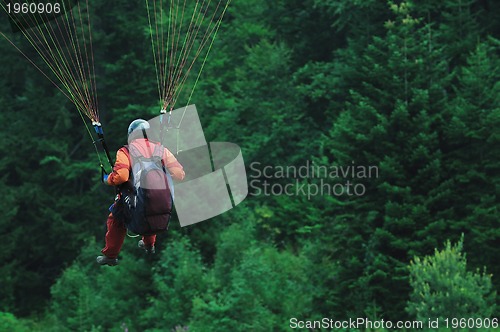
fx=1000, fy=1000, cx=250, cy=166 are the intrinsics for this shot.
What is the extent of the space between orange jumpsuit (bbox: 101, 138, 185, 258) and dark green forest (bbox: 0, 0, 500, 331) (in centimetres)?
881

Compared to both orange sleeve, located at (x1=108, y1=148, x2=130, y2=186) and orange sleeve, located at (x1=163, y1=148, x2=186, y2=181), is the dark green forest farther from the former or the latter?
orange sleeve, located at (x1=108, y1=148, x2=130, y2=186)

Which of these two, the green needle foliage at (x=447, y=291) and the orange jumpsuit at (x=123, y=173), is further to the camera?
the green needle foliage at (x=447, y=291)

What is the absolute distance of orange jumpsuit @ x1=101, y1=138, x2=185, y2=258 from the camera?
1016 centimetres

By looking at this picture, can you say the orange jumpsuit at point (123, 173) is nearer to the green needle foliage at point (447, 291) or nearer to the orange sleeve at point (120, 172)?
the orange sleeve at point (120, 172)

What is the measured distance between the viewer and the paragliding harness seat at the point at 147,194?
9.95 meters

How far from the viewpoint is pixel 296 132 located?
100ft

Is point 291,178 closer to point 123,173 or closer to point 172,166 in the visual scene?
point 172,166

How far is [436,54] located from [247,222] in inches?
233

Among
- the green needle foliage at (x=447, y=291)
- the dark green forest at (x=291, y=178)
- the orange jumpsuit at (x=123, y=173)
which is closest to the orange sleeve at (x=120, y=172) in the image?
the orange jumpsuit at (x=123, y=173)

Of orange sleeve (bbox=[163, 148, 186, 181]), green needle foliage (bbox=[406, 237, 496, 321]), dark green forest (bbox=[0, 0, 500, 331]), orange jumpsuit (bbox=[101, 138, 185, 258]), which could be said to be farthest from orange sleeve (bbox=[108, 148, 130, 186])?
dark green forest (bbox=[0, 0, 500, 331])

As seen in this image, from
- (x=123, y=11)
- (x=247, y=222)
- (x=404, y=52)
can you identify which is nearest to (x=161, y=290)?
(x=247, y=222)

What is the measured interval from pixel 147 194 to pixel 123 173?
1.32 ft

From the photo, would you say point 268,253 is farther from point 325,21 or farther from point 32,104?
point 32,104

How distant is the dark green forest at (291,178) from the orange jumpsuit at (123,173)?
28.9 feet
